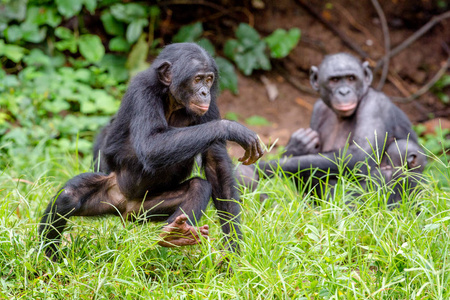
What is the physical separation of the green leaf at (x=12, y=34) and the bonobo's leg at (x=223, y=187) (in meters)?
5.23

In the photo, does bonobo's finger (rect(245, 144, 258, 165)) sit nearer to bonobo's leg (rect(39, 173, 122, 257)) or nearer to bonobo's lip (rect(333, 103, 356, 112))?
bonobo's leg (rect(39, 173, 122, 257))

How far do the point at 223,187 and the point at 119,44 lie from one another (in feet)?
17.3

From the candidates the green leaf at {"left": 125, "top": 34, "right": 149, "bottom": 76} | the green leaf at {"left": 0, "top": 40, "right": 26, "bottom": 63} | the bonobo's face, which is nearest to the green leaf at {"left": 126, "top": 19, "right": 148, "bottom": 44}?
the green leaf at {"left": 125, "top": 34, "right": 149, "bottom": 76}

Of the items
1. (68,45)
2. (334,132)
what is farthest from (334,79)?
(68,45)

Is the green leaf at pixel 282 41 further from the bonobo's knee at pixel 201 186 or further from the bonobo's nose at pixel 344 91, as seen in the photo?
the bonobo's knee at pixel 201 186

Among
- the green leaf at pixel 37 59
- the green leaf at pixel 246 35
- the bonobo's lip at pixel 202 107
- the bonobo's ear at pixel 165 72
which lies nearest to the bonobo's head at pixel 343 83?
the bonobo's lip at pixel 202 107

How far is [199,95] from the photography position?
4176 millimetres

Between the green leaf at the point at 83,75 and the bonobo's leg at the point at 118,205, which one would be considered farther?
the green leaf at the point at 83,75

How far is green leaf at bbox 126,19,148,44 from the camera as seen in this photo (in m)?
8.90

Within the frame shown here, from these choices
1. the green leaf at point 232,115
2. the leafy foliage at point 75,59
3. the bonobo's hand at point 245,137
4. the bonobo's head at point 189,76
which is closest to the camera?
the bonobo's hand at point 245,137

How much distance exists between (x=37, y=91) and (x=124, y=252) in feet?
16.7

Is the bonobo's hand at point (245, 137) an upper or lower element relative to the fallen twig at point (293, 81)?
upper

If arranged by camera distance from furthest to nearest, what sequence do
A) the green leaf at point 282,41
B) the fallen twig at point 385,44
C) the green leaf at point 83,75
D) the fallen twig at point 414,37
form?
the fallen twig at point 414,37, the fallen twig at point 385,44, the green leaf at point 282,41, the green leaf at point 83,75

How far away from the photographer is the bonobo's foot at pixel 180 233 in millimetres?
3855
